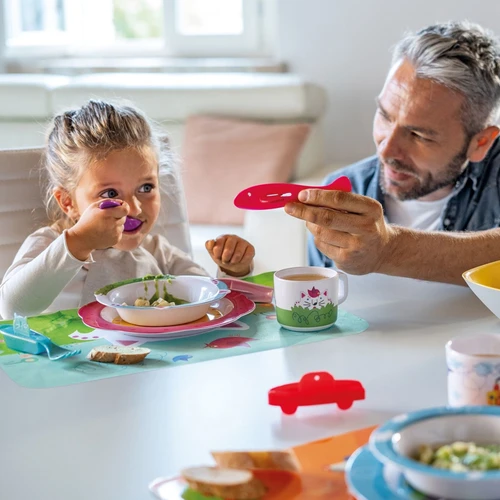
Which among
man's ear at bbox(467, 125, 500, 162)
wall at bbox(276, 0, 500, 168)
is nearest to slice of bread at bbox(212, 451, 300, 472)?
man's ear at bbox(467, 125, 500, 162)

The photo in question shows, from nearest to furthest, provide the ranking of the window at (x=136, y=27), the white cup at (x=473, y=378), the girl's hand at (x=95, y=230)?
the white cup at (x=473, y=378) → the girl's hand at (x=95, y=230) → the window at (x=136, y=27)

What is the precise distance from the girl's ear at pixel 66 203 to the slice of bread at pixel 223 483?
101cm

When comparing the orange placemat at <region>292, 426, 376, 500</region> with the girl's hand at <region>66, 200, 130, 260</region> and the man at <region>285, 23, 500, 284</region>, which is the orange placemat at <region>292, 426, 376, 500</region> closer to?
the girl's hand at <region>66, 200, 130, 260</region>

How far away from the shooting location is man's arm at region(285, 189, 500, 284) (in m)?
1.35

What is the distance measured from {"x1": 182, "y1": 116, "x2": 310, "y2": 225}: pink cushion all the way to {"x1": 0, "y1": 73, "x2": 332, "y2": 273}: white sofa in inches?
2.8

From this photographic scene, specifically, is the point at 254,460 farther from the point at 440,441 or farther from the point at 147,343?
the point at 147,343

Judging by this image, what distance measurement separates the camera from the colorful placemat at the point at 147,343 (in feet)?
3.80

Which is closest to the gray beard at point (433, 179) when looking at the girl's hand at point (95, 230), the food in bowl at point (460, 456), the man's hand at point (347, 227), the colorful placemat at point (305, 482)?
the man's hand at point (347, 227)

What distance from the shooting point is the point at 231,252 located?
166 centimetres

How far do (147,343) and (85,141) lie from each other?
21.8 inches

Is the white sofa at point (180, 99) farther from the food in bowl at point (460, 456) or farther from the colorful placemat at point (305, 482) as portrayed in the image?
the food in bowl at point (460, 456)

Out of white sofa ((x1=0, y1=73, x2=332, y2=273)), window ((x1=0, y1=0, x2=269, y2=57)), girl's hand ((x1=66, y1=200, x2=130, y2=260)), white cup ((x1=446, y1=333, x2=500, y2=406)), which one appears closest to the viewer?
white cup ((x1=446, y1=333, x2=500, y2=406))

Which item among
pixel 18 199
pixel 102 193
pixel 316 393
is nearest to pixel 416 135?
pixel 102 193

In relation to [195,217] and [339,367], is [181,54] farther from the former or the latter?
[339,367]
